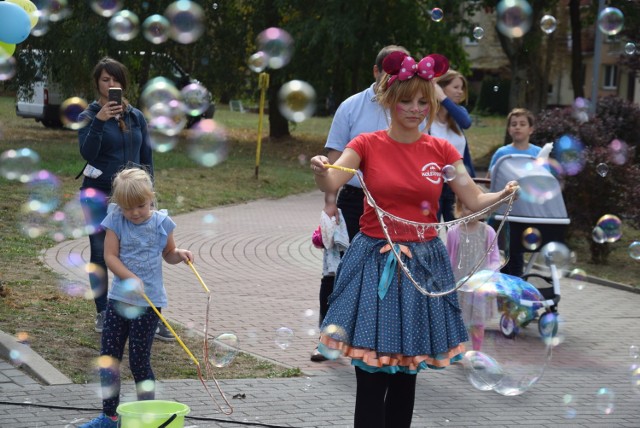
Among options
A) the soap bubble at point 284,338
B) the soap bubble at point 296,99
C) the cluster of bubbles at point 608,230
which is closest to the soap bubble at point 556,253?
the cluster of bubbles at point 608,230

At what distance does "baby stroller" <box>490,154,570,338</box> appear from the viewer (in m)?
7.72

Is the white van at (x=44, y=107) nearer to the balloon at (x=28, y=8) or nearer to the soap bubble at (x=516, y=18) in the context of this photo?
the soap bubble at (x=516, y=18)

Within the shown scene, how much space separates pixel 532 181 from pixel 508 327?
115cm

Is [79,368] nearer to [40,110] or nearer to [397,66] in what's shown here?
[397,66]

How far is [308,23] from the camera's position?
23172 mm

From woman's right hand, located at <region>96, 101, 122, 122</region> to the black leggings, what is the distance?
2789mm

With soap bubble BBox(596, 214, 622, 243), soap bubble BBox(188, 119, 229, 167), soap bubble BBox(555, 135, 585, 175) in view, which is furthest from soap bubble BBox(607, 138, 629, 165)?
soap bubble BBox(188, 119, 229, 167)

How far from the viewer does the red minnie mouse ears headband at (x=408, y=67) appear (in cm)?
445

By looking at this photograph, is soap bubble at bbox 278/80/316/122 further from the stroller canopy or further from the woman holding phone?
the woman holding phone

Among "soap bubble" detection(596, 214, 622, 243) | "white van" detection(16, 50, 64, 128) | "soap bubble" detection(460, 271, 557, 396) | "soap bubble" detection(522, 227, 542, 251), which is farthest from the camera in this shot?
"white van" detection(16, 50, 64, 128)

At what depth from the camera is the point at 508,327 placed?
7.41 meters

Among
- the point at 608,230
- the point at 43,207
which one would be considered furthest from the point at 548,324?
the point at 43,207

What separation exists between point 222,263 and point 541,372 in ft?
16.3

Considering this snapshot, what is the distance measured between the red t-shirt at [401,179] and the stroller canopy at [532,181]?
11.1ft
